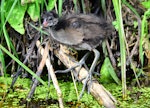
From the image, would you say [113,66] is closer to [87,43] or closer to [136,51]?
[136,51]

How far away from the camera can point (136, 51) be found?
3.94 m

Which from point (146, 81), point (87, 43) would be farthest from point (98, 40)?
point (146, 81)

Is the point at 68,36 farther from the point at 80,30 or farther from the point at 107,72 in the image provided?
the point at 107,72

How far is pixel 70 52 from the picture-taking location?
3801 mm

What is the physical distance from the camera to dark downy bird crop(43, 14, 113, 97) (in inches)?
138

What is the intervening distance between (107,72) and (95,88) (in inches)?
23.3

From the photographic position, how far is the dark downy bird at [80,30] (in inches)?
138

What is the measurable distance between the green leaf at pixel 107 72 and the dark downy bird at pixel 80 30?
0.31m

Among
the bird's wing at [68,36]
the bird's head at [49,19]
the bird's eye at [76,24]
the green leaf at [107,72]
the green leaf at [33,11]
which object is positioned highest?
the green leaf at [33,11]

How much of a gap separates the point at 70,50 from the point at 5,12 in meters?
0.63

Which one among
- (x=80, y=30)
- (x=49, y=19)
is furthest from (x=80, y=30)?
(x=49, y=19)

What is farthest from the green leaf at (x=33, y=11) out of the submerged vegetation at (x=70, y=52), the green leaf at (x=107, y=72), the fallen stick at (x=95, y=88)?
the green leaf at (x=107, y=72)

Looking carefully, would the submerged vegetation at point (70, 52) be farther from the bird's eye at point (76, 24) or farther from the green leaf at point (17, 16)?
the bird's eye at point (76, 24)

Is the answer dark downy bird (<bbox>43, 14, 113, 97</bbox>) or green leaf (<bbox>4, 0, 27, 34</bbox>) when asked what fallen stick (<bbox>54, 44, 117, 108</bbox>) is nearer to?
dark downy bird (<bbox>43, 14, 113, 97</bbox>)
